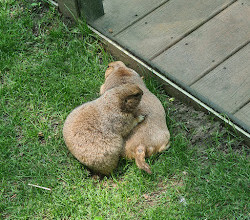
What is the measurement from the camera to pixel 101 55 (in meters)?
5.41

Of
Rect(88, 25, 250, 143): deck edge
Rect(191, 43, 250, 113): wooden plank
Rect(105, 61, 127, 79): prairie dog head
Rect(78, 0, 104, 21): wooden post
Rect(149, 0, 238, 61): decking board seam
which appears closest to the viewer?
Rect(88, 25, 250, 143): deck edge

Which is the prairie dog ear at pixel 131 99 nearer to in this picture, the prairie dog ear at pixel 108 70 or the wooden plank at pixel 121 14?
the prairie dog ear at pixel 108 70

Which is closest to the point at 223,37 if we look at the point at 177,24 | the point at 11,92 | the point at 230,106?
the point at 177,24

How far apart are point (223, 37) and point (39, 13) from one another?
2.44 metres

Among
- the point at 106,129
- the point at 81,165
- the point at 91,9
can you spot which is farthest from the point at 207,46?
the point at 81,165

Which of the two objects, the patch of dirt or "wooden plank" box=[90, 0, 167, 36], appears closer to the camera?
the patch of dirt

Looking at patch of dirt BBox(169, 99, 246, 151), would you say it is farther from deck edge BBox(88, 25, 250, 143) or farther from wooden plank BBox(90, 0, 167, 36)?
wooden plank BBox(90, 0, 167, 36)

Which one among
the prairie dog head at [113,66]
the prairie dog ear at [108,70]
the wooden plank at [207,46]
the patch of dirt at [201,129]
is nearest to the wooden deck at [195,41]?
the wooden plank at [207,46]

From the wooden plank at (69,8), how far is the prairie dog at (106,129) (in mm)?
1686

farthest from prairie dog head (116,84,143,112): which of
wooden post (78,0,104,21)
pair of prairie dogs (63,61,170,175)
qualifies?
wooden post (78,0,104,21)

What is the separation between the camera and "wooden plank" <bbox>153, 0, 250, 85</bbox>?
480cm

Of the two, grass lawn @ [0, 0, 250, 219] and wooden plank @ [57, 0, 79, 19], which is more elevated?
wooden plank @ [57, 0, 79, 19]

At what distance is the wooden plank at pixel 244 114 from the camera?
4.30 metres

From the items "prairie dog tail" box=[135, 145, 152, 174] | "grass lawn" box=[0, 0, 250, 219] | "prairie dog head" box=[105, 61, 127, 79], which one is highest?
"prairie dog head" box=[105, 61, 127, 79]
